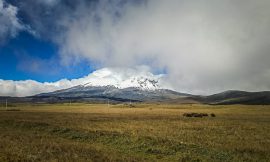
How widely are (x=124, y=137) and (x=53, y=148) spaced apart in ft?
27.4

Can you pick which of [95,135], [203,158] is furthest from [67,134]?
[203,158]

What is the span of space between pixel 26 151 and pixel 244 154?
53.3 feet

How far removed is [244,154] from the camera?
21.5 metres

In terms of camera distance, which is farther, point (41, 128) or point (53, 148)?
point (41, 128)

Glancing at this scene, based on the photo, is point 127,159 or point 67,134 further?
point 67,134

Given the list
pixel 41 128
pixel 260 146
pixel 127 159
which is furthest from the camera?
pixel 41 128

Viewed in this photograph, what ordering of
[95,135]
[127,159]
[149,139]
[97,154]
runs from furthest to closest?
[95,135] < [149,139] < [97,154] < [127,159]

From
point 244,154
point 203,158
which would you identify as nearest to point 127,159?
point 203,158

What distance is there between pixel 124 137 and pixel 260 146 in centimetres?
1280

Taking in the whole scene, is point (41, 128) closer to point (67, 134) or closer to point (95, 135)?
point (67, 134)

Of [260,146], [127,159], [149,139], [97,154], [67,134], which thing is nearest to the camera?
[127,159]

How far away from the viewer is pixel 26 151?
21.8m

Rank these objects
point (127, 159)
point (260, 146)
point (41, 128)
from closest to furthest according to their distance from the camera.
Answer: point (127, 159)
point (260, 146)
point (41, 128)

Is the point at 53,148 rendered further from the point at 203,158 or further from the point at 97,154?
the point at 203,158
